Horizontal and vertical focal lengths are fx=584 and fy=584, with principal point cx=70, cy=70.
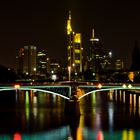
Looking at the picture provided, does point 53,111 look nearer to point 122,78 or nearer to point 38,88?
point 38,88

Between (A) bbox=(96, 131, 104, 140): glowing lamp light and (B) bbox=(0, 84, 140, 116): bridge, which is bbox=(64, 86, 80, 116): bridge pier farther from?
(A) bbox=(96, 131, 104, 140): glowing lamp light

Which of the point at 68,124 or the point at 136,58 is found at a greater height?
the point at 136,58

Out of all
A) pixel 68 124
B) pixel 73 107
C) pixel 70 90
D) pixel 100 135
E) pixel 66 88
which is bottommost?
pixel 100 135

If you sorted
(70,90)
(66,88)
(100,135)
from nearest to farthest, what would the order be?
1. (100,135)
2. (70,90)
3. (66,88)

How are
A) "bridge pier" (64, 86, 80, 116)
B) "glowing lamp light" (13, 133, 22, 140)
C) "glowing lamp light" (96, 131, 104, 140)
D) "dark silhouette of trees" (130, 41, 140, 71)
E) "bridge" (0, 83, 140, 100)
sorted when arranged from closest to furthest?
"glowing lamp light" (13, 133, 22, 140), "glowing lamp light" (96, 131, 104, 140), "bridge pier" (64, 86, 80, 116), "bridge" (0, 83, 140, 100), "dark silhouette of trees" (130, 41, 140, 71)

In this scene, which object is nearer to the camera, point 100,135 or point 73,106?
point 100,135

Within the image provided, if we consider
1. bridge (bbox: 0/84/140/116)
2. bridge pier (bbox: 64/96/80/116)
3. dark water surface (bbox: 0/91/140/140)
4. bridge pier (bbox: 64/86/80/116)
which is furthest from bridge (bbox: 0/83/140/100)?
dark water surface (bbox: 0/91/140/140)

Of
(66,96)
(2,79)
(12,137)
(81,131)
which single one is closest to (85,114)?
(66,96)

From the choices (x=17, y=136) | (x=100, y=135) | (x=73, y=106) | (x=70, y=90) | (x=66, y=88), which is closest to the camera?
(x=17, y=136)

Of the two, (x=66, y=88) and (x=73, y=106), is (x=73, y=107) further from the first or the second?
(x=66, y=88)

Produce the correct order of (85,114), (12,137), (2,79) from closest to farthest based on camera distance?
(12,137)
(85,114)
(2,79)

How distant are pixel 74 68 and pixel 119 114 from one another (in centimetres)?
10579

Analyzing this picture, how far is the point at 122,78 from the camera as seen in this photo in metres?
133

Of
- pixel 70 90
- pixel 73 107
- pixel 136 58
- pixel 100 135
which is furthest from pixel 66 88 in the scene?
pixel 136 58
